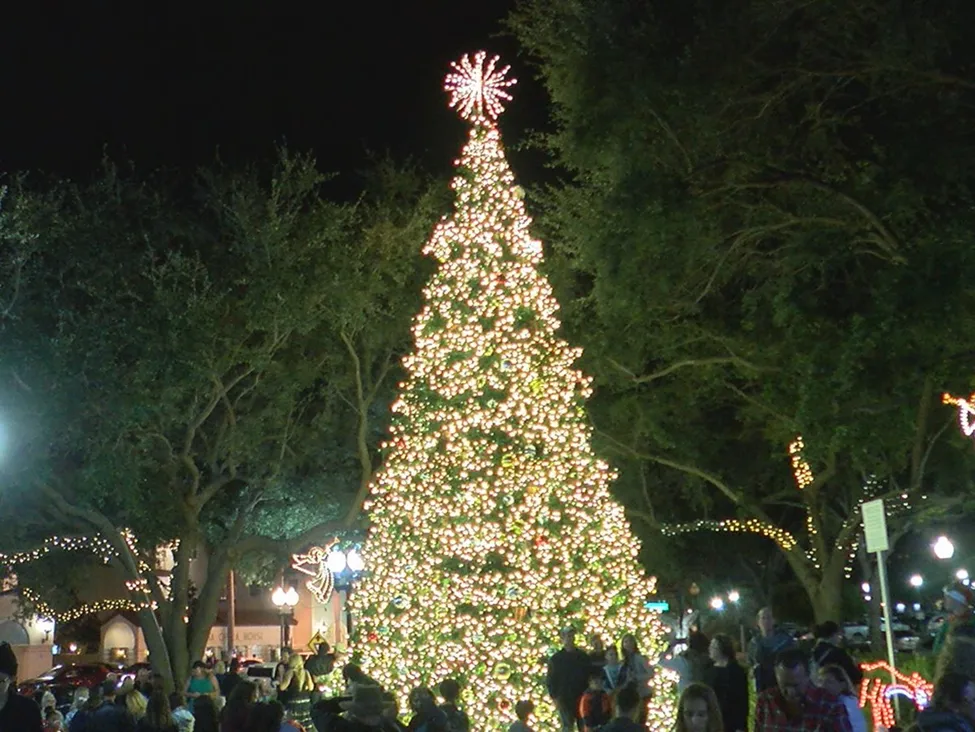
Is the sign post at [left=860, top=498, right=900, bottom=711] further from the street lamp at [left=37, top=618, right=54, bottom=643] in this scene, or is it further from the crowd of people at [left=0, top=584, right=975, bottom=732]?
the street lamp at [left=37, top=618, right=54, bottom=643]

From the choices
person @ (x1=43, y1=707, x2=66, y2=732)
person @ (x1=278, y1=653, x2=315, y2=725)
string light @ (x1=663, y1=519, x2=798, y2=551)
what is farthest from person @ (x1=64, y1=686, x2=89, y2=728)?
string light @ (x1=663, y1=519, x2=798, y2=551)

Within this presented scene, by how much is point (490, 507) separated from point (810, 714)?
10.0 m

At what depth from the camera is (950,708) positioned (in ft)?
20.1

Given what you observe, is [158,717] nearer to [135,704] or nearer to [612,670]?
[135,704]

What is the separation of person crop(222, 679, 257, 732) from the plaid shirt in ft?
11.8

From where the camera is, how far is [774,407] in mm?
26406

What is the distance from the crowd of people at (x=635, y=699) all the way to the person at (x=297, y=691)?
7 centimetres

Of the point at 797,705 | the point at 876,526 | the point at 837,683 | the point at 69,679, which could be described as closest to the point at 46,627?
the point at 69,679

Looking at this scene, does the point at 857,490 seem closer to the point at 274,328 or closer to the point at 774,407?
the point at 774,407

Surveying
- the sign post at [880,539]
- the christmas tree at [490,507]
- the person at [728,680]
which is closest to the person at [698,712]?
the person at [728,680]

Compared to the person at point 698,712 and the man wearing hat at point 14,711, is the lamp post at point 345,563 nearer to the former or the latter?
the man wearing hat at point 14,711

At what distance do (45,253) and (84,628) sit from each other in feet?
121

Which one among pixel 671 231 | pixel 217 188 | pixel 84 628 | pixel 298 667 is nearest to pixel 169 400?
pixel 217 188

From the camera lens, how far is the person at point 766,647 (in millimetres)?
10461
